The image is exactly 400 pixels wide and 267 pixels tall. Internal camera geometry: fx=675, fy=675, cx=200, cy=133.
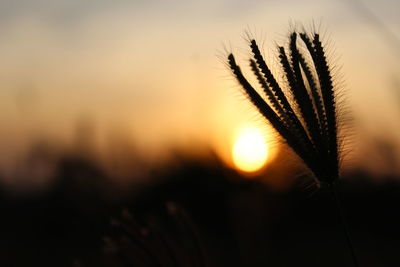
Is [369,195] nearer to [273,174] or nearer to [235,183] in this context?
[273,174]

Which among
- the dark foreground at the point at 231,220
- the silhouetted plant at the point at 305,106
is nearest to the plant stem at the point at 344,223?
the silhouetted plant at the point at 305,106

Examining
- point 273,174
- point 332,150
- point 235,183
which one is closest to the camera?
point 332,150

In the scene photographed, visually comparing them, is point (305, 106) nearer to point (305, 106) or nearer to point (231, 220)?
point (305, 106)

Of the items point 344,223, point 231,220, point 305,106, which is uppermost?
point 305,106

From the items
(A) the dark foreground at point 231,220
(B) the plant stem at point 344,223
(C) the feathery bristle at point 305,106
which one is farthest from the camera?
(A) the dark foreground at point 231,220

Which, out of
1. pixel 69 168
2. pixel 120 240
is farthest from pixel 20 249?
pixel 120 240

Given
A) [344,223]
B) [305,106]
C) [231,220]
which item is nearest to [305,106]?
[305,106]

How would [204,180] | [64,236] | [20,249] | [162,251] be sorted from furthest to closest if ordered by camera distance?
[204,180]
[64,236]
[20,249]
[162,251]

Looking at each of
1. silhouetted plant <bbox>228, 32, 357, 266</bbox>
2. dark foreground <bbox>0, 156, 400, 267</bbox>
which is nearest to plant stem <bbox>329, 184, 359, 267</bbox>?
silhouetted plant <bbox>228, 32, 357, 266</bbox>

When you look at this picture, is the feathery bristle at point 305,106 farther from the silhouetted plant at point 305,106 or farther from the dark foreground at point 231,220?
the dark foreground at point 231,220
